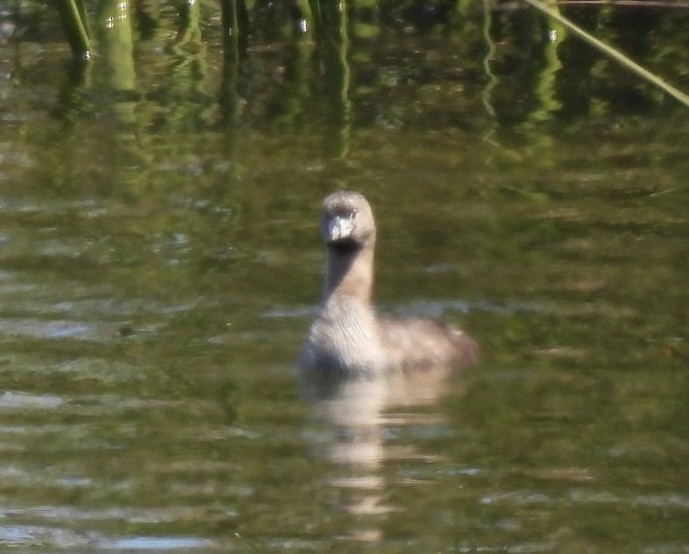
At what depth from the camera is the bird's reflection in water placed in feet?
21.8

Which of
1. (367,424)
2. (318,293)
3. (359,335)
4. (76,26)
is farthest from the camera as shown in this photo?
(76,26)

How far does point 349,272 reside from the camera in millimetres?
8617

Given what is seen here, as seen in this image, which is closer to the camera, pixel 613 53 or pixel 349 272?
pixel 613 53

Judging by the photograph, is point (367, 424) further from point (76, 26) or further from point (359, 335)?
point (76, 26)

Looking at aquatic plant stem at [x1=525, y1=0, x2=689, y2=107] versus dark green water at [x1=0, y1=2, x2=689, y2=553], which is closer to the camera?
dark green water at [x1=0, y1=2, x2=689, y2=553]

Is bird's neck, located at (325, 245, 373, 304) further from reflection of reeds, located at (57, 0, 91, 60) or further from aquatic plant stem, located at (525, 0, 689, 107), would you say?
reflection of reeds, located at (57, 0, 91, 60)

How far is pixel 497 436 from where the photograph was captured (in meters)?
7.26

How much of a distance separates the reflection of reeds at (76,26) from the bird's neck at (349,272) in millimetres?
4522

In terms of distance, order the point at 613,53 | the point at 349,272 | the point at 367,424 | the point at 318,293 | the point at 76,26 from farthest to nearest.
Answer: the point at 76,26 < the point at 318,293 < the point at 349,272 < the point at 367,424 < the point at 613,53

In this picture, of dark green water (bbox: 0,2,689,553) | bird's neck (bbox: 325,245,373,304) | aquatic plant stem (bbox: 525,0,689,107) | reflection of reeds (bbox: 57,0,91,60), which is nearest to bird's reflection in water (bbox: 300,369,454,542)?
dark green water (bbox: 0,2,689,553)

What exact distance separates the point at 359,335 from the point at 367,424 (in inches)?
35.8

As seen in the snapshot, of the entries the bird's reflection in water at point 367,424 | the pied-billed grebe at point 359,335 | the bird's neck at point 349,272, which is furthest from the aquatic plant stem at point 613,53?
the bird's neck at point 349,272

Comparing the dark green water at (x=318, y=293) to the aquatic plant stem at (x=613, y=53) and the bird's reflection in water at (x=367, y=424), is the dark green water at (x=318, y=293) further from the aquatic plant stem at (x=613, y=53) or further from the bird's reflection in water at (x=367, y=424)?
the aquatic plant stem at (x=613, y=53)

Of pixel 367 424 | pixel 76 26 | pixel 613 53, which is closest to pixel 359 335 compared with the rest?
pixel 367 424
